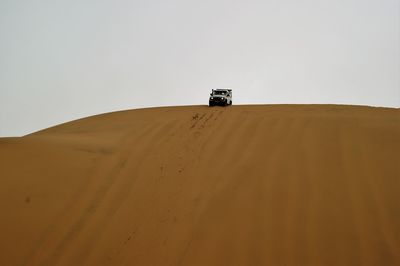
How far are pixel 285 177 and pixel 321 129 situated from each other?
128 inches

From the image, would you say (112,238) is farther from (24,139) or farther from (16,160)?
(24,139)

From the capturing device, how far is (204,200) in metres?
7.79

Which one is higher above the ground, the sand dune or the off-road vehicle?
the off-road vehicle

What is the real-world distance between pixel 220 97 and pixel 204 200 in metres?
12.7

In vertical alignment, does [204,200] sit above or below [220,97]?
below

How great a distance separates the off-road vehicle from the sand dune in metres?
9.28

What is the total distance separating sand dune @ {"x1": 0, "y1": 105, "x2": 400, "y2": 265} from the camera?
21.5 feet

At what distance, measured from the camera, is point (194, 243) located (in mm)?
6746

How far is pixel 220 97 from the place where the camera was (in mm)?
20141

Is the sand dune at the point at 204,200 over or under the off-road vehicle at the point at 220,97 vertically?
under

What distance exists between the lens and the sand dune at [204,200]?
6.55 m

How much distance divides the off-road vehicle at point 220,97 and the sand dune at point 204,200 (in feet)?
30.4

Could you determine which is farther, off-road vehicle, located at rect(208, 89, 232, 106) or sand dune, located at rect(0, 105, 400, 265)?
off-road vehicle, located at rect(208, 89, 232, 106)

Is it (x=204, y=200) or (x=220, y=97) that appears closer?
(x=204, y=200)
